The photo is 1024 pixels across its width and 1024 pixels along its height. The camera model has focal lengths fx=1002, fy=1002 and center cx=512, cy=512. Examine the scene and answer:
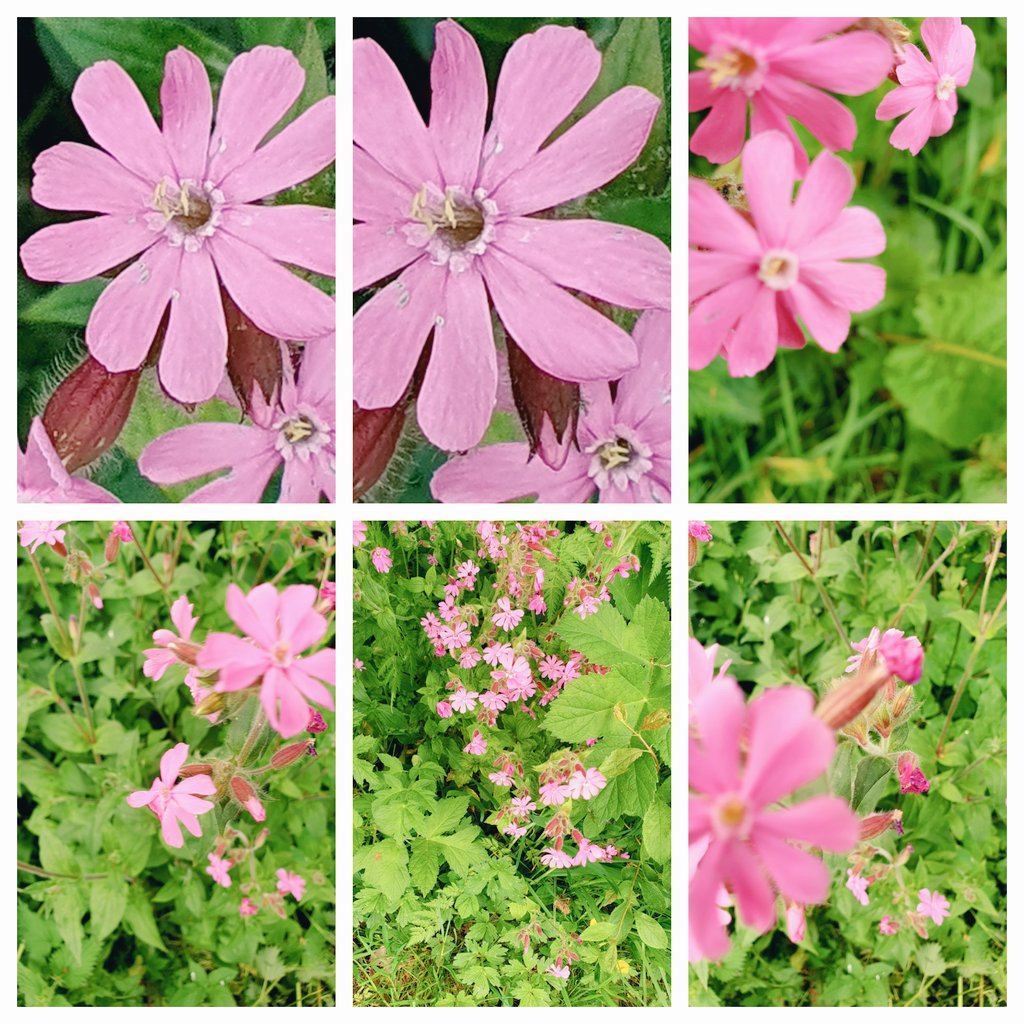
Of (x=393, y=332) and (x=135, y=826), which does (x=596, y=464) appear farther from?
(x=135, y=826)

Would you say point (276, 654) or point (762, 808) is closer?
point (762, 808)

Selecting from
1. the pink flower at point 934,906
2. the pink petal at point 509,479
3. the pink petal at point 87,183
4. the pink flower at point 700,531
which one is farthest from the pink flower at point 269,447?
the pink flower at point 934,906

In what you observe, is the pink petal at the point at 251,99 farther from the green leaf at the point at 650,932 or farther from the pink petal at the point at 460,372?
the green leaf at the point at 650,932

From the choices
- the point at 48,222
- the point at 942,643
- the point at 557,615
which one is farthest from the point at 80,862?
the point at 942,643

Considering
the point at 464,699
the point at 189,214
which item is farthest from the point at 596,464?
the point at 189,214

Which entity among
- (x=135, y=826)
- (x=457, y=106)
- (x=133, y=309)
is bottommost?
(x=135, y=826)
